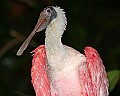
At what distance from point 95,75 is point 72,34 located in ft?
5.40

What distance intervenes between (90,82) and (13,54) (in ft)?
6.60

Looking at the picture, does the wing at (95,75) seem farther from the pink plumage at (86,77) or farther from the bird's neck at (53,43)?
the bird's neck at (53,43)

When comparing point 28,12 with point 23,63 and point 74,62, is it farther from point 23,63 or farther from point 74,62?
point 74,62

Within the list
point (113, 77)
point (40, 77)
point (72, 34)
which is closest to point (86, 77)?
point (40, 77)

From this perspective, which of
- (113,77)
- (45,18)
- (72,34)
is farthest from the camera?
(72,34)

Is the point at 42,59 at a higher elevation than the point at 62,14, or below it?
below

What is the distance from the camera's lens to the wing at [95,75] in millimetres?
2861

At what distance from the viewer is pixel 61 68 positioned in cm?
281

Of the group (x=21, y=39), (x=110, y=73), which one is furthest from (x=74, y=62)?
(x=21, y=39)

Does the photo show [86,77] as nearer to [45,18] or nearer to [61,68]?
[61,68]

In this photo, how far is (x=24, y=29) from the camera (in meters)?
5.19

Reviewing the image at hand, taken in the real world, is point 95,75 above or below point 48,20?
below

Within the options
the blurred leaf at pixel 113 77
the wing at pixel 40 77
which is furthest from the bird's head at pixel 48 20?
the blurred leaf at pixel 113 77

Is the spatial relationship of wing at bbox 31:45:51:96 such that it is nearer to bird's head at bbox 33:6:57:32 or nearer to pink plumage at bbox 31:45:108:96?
pink plumage at bbox 31:45:108:96
